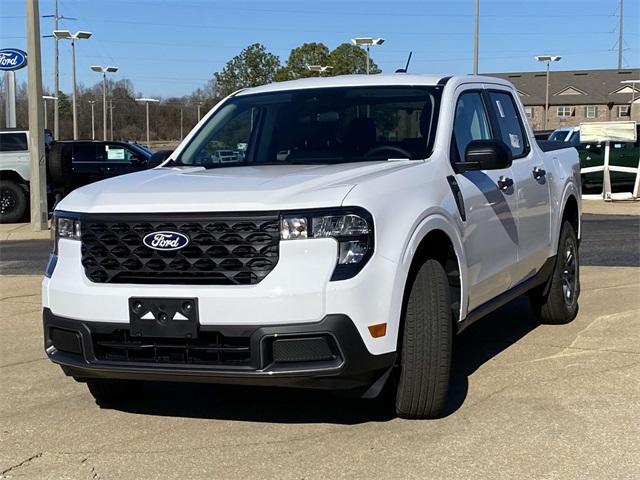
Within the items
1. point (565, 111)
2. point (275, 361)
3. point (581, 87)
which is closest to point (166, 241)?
point (275, 361)

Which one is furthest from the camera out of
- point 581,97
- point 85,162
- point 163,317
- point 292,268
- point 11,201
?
point 581,97

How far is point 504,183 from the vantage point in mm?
5488

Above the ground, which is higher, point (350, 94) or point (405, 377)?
point (350, 94)

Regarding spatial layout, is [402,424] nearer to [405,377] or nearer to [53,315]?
[405,377]

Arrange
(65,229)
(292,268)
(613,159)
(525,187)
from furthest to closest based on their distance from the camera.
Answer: (613,159)
(525,187)
(65,229)
(292,268)

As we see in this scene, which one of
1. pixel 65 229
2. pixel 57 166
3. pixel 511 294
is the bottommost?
pixel 511 294

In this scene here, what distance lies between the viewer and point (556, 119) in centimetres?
8675

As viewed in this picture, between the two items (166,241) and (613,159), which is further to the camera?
(613,159)

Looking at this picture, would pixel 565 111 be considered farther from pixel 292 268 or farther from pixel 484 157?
pixel 292 268

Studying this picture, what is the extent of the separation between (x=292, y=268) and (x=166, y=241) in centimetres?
61

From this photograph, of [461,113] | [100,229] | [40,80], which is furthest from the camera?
[40,80]

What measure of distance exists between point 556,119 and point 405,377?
8664cm

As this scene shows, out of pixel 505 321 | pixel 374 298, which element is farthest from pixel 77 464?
→ pixel 505 321

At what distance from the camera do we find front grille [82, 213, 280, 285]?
12.7ft
